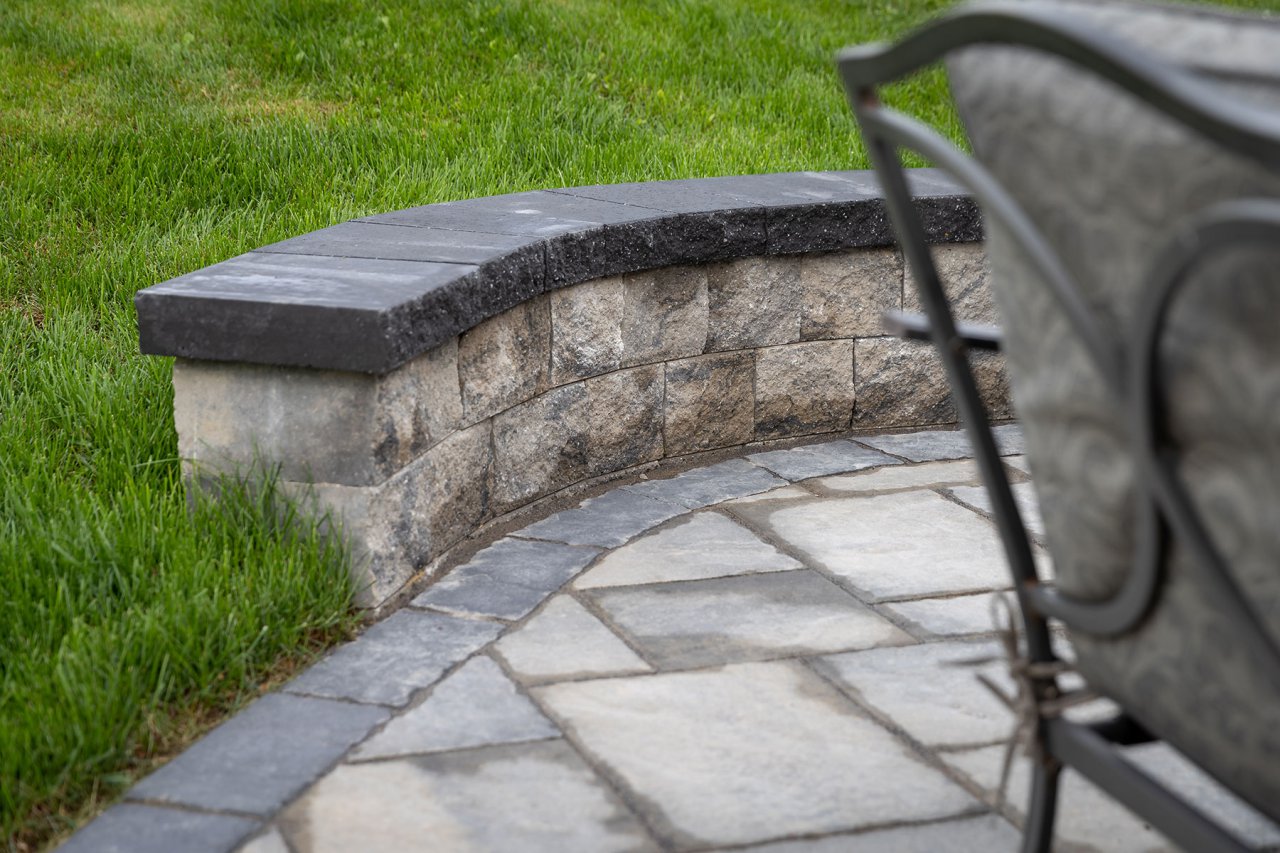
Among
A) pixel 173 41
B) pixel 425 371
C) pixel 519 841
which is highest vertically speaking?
pixel 173 41

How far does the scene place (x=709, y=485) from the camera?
357 centimetres

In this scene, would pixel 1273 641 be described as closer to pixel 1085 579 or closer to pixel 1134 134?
pixel 1085 579

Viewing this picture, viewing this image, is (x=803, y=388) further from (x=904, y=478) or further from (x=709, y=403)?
(x=904, y=478)

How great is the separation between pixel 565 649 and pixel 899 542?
939mm

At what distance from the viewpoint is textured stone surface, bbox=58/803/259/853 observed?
1888 mm

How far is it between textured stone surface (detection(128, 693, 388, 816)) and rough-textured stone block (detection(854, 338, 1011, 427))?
211cm

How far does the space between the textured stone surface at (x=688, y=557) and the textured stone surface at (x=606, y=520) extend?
52mm

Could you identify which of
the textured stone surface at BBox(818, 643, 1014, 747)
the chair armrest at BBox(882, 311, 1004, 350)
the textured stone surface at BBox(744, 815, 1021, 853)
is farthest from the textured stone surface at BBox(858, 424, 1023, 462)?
the chair armrest at BBox(882, 311, 1004, 350)

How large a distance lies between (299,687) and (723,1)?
17.5 ft

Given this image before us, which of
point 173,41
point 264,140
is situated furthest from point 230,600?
point 173,41

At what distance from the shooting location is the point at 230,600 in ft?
7.84

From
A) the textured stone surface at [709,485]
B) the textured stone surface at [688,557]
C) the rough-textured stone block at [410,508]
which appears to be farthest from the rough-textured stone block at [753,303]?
the rough-textured stone block at [410,508]

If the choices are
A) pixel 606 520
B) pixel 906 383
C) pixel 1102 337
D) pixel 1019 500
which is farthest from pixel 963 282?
pixel 1102 337

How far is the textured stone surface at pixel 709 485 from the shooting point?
347cm
